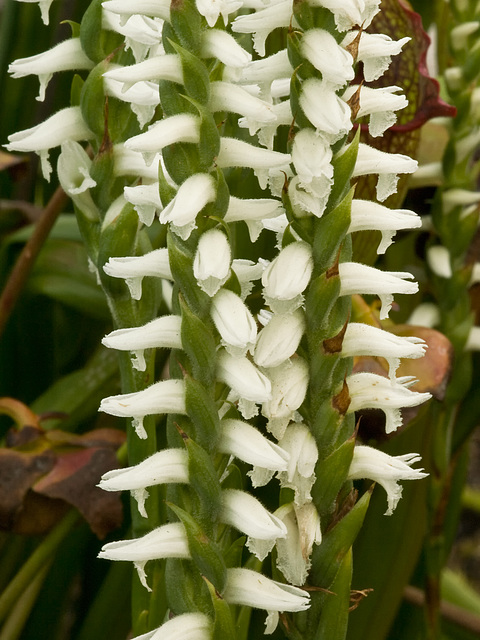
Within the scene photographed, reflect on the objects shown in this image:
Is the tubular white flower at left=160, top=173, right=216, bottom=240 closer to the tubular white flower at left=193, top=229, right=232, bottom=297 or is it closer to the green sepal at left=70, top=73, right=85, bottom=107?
the tubular white flower at left=193, top=229, right=232, bottom=297

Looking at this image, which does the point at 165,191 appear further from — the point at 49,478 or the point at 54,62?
the point at 49,478

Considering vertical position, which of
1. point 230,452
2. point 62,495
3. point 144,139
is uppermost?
point 144,139

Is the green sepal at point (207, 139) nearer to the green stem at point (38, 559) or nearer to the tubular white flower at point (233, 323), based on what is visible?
the tubular white flower at point (233, 323)

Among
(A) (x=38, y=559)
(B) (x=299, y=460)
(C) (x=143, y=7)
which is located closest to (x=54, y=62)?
(C) (x=143, y=7)

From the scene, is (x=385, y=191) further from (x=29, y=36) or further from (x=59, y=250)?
(x=29, y=36)

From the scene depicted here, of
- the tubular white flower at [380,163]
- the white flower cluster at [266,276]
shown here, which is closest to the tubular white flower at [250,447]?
the white flower cluster at [266,276]

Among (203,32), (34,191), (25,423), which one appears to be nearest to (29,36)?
(34,191)

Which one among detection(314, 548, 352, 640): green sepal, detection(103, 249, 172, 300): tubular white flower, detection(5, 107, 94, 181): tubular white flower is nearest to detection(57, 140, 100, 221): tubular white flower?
detection(5, 107, 94, 181): tubular white flower
